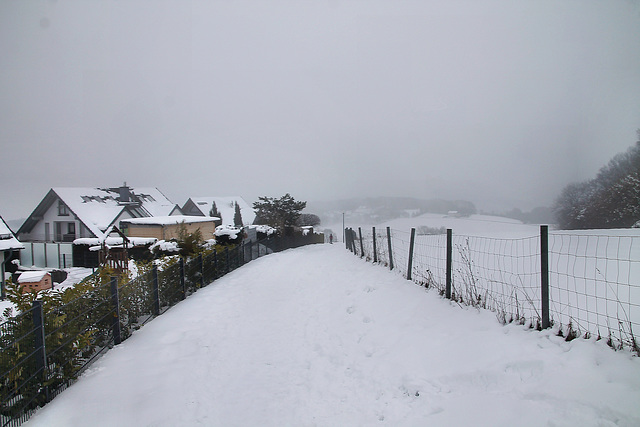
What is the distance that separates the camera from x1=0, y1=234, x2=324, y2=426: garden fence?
10.4 ft

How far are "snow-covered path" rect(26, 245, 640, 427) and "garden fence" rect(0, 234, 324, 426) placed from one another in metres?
0.19

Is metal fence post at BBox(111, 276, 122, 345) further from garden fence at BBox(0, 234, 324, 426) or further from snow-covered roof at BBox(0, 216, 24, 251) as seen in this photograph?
snow-covered roof at BBox(0, 216, 24, 251)

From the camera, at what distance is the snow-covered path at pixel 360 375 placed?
8.77 feet

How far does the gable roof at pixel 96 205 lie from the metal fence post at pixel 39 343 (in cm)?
2714

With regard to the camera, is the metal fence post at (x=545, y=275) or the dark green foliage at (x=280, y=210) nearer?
the metal fence post at (x=545, y=275)

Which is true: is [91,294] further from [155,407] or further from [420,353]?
[420,353]

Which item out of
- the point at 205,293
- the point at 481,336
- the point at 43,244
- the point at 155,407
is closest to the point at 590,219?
the point at 481,336

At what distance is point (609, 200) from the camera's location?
38.6 feet

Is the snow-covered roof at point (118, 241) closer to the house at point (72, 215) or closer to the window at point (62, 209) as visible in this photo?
the house at point (72, 215)

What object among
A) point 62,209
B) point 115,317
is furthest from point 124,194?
point 115,317

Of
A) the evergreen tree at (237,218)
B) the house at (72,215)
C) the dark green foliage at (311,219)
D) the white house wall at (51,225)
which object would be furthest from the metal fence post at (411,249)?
the dark green foliage at (311,219)

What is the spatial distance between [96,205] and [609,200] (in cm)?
3537

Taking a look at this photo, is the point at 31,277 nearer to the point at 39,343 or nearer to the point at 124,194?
the point at 39,343

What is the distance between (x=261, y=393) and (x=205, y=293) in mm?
4915
